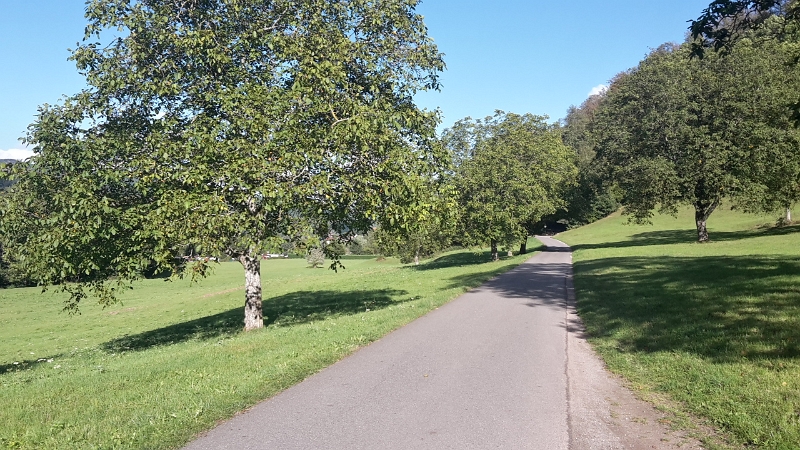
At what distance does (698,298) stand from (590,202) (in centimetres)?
7725

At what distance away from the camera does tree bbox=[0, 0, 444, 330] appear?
11.2 meters

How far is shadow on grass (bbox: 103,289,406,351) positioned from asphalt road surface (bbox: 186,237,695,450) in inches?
294

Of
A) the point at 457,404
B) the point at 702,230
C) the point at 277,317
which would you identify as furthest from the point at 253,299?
the point at 702,230

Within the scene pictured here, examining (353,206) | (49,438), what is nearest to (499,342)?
(353,206)

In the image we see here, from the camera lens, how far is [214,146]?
11.2 meters

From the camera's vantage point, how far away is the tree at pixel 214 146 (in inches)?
441

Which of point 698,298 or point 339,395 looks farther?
point 698,298

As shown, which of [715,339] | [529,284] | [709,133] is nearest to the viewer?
[715,339]

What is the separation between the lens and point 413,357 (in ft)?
27.5

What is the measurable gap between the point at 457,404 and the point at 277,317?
1282 centimetres

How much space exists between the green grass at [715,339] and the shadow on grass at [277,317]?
279 inches

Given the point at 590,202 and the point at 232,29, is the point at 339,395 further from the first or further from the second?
the point at 590,202

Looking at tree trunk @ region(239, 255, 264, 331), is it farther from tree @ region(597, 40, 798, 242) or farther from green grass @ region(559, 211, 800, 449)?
tree @ region(597, 40, 798, 242)

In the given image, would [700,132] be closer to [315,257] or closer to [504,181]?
[504,181]
